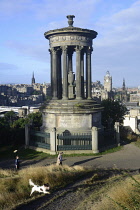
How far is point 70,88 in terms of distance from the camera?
2414 centimetres

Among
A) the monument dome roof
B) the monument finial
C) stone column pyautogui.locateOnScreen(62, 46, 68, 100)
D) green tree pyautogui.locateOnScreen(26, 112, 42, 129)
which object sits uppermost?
the monument finial

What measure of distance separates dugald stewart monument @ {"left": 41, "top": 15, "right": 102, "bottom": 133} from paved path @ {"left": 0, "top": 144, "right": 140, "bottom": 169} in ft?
10.4

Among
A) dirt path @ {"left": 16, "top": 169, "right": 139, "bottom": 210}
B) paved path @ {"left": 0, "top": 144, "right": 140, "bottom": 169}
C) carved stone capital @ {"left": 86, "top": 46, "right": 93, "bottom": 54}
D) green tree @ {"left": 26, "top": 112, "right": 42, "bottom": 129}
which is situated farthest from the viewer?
green tree @ {"left": 26, "top": 112, "right": 42, "bottom": 129}

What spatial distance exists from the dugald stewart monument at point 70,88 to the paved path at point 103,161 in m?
3.16

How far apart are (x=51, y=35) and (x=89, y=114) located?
839 cm

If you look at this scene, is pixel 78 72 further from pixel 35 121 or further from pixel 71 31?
pixel 35 121

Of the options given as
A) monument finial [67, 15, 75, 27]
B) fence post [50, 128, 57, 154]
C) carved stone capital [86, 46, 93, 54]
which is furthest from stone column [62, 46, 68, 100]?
fence post [50, 128, 57, 154]

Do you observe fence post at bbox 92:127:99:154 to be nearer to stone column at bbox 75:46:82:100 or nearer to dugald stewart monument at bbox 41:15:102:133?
dugald stewart monument at bbox 41:15:102:133

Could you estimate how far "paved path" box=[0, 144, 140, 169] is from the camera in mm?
16469

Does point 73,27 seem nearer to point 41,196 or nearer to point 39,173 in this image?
point 39,173

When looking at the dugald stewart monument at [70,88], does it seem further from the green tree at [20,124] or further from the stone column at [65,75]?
the green tree at [20,124]

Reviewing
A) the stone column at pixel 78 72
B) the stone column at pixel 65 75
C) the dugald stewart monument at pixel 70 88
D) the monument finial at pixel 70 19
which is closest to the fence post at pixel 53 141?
the dugald stewart monument at pixel 70 88

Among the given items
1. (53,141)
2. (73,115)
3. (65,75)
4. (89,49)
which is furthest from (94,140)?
(89,49)

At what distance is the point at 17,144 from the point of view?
920 inches
